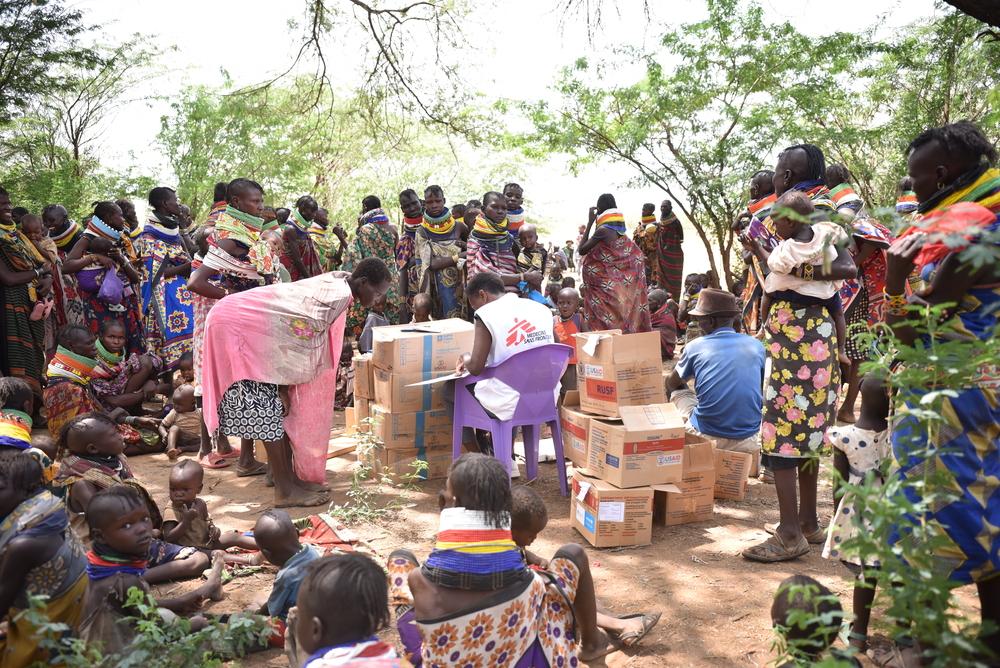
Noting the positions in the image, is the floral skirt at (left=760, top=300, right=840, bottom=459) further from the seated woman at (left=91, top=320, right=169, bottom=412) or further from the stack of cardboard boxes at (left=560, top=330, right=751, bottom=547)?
the seated woman at (left=91, top=320, right=169, bottom=412)

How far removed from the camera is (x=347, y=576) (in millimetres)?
1993

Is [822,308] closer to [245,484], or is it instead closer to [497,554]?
[497,554]

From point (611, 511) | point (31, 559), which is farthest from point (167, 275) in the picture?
point (611, 511)

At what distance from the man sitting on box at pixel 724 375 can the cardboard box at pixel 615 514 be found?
0.86 metres

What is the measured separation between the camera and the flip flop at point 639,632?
3.12 metres

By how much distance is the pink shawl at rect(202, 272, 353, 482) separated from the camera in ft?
14.7

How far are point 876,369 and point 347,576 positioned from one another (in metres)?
1.46

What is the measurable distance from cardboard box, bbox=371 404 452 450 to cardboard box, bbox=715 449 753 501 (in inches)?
72.4

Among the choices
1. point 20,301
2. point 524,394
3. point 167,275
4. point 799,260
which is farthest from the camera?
point 167,275

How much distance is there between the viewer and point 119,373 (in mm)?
6188

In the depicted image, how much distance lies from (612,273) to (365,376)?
269 centimetres

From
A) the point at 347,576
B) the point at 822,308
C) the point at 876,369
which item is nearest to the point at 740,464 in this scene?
the point at 822,308

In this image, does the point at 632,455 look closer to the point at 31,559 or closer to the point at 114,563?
the point at 114,563

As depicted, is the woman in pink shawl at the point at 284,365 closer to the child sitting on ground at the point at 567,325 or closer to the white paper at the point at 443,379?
the white paper at the point at 443,379
